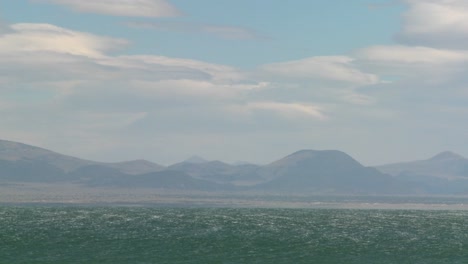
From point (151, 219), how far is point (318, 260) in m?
55.1

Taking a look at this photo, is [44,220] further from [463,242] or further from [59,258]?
[463,242]

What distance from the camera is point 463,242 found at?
122750 millimetres

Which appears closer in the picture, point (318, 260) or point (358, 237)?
point (318, 260)

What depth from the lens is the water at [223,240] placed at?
10512 centimetres

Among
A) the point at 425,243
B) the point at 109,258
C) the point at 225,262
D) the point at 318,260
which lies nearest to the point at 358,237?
the point at 425,243

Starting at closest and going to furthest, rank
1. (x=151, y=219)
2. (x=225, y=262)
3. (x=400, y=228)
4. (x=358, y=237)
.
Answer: (x=225, y=262) < (x=358, y=237) < (x=400, y=228) < (x=151, y=219)

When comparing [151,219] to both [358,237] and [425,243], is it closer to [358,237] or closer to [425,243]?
[358,237]

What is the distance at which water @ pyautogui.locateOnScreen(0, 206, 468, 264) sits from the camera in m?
105

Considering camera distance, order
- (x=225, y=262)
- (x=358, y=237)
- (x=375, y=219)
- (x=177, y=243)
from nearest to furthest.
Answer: (x=225, y=262), (x=177, y=243), (x=358, y=237), (x=375, y=219)

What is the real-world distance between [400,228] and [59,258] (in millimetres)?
65076

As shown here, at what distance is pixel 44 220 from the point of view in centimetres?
14738

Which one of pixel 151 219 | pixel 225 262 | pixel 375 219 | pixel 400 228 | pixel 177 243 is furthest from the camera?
pixel 375 219

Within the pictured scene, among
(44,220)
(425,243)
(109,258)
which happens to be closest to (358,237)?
(425,243)

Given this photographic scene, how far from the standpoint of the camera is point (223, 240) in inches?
4668
